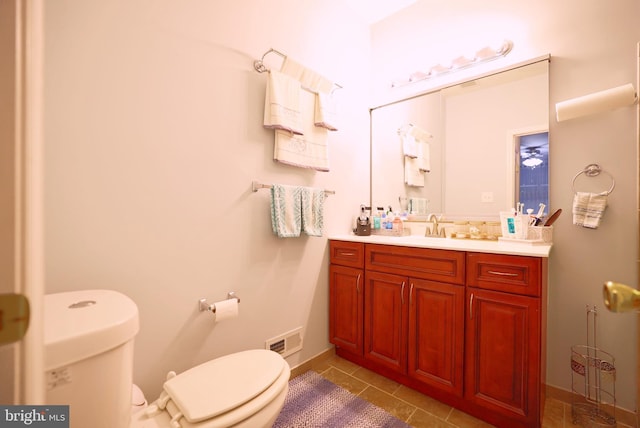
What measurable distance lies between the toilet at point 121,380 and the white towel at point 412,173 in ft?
5.54

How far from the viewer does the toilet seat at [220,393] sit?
0.82 m

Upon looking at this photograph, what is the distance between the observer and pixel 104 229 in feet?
3.51

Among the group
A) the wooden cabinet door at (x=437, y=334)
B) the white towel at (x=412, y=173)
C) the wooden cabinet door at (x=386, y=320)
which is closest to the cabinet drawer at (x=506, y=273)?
the wooden cabinet door at (x=437, y=334)

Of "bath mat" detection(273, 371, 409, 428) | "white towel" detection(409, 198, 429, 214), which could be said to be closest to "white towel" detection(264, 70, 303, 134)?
"white towel" detection(409, 198, 429, 214)

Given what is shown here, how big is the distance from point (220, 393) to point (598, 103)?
2144mm

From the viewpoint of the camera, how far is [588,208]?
146 cm

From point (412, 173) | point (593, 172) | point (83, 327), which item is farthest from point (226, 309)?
point (593, 172)

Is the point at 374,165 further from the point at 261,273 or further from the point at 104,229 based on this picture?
the point at 104,229

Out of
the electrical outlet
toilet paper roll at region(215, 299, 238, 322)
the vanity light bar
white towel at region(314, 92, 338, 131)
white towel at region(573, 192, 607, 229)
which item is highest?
the vanity light bar

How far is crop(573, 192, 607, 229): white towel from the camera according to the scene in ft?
4.67

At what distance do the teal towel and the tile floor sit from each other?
0.96 meters

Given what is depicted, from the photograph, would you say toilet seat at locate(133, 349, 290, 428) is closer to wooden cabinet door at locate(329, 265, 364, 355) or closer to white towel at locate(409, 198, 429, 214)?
wooden cabinet door at locate(329, 265, 364, 355)

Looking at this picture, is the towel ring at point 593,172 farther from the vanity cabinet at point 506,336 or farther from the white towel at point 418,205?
the white towel at point 418,205

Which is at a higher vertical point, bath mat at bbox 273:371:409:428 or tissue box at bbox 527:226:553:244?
tissue box at bbox 527:226:553:244
